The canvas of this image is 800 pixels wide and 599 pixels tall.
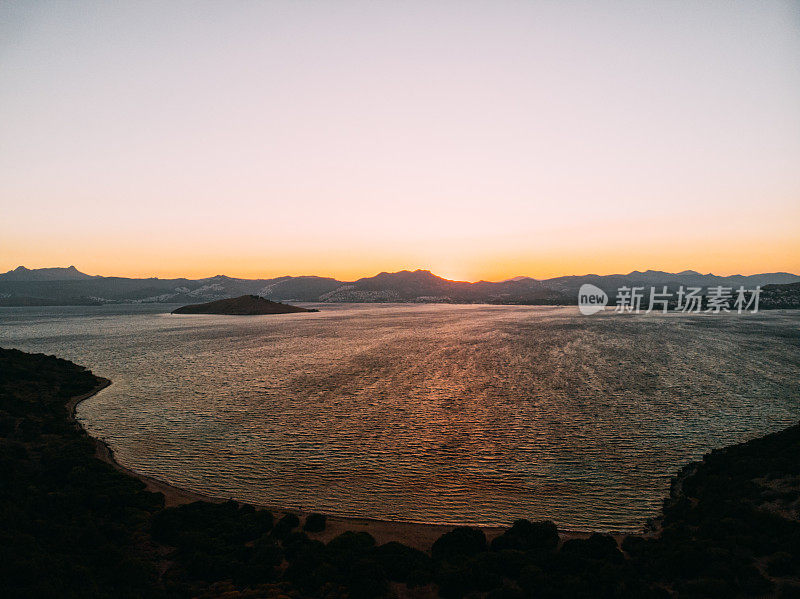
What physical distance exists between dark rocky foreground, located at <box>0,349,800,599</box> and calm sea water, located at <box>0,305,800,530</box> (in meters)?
2.57

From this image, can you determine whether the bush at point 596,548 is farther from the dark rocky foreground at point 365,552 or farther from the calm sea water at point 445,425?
the calm sea water at point 445,425

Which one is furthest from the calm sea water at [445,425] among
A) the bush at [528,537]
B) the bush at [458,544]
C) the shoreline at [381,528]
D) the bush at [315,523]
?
the bush at [458,544]

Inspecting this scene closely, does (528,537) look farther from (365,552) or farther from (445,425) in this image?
(445,425)

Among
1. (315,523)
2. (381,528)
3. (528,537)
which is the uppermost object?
(528,537)

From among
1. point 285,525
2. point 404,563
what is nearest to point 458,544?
point 404,563

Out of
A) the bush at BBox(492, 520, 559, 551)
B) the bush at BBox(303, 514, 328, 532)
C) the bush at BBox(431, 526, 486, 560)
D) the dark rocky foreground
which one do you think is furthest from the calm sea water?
the dark rocky foreground

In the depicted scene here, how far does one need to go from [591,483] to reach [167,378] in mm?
52675

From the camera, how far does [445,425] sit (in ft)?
111

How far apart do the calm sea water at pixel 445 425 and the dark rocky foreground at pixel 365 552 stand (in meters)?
2.57

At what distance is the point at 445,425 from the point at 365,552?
18.2 metres

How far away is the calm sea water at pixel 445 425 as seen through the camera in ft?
72.4

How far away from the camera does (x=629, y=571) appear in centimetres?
1468

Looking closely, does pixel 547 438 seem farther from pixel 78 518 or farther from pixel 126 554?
pixel 78 518

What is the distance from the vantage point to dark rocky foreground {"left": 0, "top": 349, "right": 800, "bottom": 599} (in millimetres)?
14117
